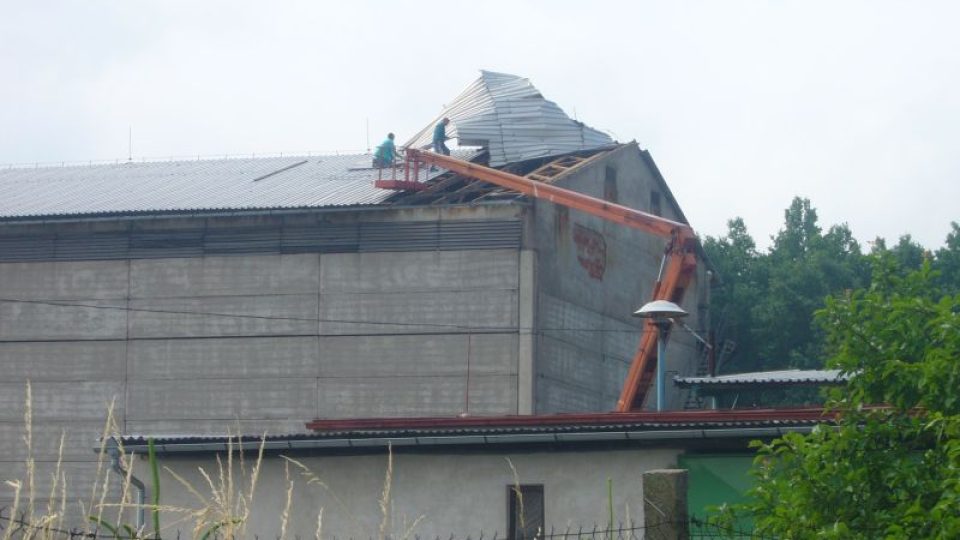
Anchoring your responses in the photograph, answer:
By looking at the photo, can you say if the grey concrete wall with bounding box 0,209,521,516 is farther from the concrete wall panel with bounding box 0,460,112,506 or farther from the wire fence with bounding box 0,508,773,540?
the wire fence with bounding box 0,508,773,540

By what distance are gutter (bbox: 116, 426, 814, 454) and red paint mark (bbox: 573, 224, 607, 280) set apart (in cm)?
1955

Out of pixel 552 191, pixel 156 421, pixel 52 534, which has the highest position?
pixel 552 191

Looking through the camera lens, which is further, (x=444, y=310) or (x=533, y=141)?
(x=533, y=141)

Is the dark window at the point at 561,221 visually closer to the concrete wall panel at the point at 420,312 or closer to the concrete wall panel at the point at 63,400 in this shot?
the concrete wall panel at the point at 420,312

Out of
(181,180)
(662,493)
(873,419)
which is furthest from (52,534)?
(181,180)

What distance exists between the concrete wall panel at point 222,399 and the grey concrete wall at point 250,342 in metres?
0.03

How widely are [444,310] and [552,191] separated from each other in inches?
135

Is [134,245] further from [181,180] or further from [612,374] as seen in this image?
[612,374]

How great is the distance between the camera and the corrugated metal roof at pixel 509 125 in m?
34.9

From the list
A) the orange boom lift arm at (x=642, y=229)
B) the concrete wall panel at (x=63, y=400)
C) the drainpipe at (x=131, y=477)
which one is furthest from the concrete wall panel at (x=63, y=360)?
the drainpipe at (x=131, y=477)

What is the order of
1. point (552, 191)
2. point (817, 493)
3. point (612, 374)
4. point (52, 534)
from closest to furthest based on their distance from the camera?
point (52, 534), point (817, 493), point (552, 191), point (612, 374)

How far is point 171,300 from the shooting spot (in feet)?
107

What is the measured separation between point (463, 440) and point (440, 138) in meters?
20.7

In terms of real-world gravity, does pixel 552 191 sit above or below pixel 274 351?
above
